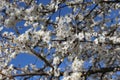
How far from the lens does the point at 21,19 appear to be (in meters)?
5.51

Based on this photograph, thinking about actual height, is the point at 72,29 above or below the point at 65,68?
above

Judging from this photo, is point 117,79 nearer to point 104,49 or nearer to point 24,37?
point 104,49

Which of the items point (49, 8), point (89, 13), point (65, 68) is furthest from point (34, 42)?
point (89, 13)

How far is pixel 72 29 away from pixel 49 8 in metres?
0.71

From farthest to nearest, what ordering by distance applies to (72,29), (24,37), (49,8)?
1. (49,8)
2. (72,29)
3. (24,37)

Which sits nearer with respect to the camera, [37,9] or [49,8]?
[37,9]

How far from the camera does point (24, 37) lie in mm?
5504

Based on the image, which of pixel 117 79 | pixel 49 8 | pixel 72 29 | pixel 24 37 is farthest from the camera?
pixel 117 79

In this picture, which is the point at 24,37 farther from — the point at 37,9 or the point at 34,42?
the point at 37,9

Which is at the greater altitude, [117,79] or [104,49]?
[104,49]

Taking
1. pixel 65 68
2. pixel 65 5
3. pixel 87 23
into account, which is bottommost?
pixel 65 68

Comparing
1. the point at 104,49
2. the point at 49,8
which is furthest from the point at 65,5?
the point at 104,49

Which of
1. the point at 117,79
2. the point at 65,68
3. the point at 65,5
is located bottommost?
the point at 117,79

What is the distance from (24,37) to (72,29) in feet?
2.69
